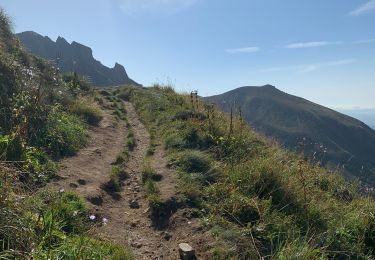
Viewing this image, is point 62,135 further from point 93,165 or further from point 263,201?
point 263,201

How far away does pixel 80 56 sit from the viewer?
12669cm

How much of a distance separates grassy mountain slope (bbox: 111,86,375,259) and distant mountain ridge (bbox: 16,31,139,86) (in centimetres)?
10297

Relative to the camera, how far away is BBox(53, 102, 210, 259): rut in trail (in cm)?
677

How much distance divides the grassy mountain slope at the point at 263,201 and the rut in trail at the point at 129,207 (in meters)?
0.34

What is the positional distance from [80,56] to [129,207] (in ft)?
413

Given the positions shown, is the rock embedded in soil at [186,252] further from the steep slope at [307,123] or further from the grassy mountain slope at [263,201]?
the steep slope at [307,123]

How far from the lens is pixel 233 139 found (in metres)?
11.4

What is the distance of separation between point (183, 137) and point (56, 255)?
832 cm

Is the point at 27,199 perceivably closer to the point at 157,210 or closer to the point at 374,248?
the point at 157,210

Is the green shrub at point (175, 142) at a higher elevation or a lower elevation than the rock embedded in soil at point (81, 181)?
higher

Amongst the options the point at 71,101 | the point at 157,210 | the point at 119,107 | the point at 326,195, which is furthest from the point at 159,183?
A: the point at 119,107

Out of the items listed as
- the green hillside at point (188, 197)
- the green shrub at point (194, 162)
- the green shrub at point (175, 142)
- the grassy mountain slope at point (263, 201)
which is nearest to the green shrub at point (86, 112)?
the green hillside at point (188, 197)

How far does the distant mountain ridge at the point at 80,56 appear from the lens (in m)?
116

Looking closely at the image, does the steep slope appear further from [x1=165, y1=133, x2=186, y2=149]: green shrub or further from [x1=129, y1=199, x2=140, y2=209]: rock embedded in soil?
[x1=129, y1=199, x2=140, y2=209]: rock embedded in soil
